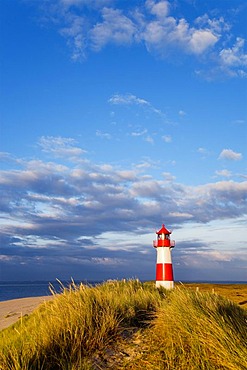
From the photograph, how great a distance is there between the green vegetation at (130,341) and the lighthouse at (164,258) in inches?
315

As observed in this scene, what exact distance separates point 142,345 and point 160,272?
931 centimetres

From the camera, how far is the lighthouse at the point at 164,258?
1477 centimetres

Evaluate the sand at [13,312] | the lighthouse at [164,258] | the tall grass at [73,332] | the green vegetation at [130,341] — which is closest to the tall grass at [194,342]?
the green vegetation at [130,341]

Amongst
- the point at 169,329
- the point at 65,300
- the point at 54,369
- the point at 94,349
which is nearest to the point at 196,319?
the point at 169,329

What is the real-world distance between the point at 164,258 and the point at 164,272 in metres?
0.53

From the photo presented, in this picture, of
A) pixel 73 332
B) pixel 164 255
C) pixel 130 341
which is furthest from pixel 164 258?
pixel 73 332

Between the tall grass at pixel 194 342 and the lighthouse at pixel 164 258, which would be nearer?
the tall grass at pixel 194 342

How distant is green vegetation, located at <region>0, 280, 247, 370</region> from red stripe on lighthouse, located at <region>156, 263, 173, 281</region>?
8016 millimetres

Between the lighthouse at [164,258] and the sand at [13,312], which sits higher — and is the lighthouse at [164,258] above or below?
above

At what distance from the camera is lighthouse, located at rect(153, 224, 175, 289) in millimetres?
14773

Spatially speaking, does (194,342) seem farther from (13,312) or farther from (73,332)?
(13,312)

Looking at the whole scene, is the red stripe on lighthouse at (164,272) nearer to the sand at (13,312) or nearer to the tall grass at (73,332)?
the sand at (13,312)

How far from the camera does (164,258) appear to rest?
1510 centimetres

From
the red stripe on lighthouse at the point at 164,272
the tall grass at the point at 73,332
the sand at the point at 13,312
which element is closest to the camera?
the tall grass at the point at 73,332
